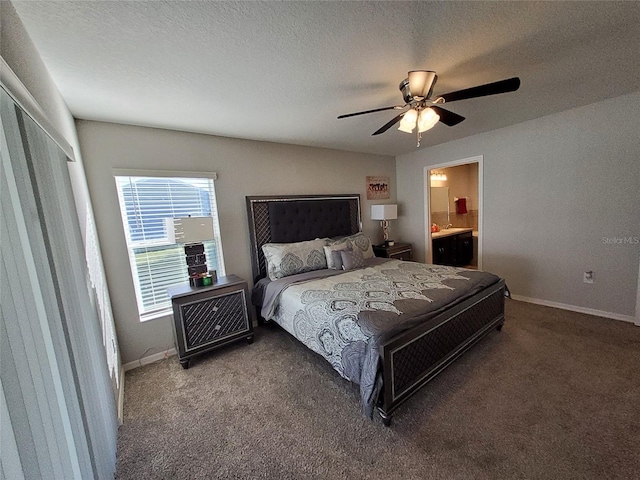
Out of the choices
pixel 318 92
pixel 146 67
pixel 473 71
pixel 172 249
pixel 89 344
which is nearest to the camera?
pixel 89 344

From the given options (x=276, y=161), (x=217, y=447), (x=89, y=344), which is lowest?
(x=217, y=447)

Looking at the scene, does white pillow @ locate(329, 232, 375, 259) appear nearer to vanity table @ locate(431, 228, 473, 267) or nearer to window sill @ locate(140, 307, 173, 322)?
vanity table @ locate(431, 228, 473, 267)

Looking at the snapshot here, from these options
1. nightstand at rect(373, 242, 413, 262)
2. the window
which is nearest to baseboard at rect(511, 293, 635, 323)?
nightstand at rect(373, 242, 413, 262)

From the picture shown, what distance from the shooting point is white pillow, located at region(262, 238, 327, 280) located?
3039 mm

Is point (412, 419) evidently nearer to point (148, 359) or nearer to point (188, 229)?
point (188, 229)

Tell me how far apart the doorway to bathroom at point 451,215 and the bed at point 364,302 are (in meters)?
1.65

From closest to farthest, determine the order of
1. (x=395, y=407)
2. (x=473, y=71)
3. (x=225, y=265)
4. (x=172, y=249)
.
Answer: (x=395, y=407) < (x=473, y=71) < (x=172, y=249) < (x=225, y=265)

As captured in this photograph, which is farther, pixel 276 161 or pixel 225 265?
pixel 276 161

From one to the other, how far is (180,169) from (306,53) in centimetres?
191

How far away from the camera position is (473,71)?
6.13 ft

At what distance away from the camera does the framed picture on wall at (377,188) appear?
4469 mm

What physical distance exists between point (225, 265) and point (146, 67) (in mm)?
2066

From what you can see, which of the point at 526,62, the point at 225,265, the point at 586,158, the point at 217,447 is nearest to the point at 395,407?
the point at 217,447

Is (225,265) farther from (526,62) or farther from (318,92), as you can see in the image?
(526,62)
